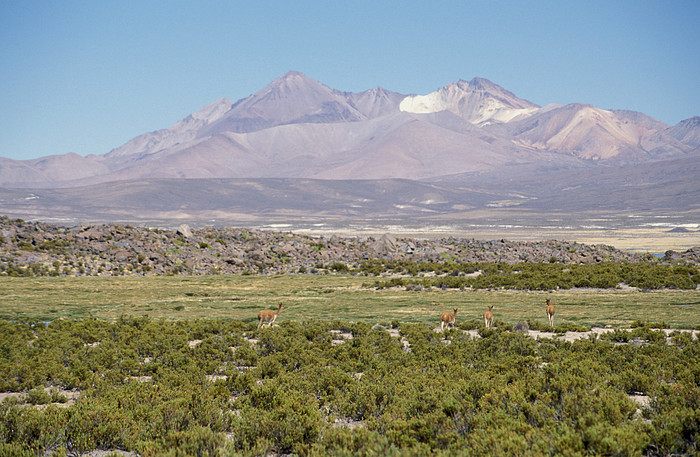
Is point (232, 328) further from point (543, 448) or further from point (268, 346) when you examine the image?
point (543, 448)

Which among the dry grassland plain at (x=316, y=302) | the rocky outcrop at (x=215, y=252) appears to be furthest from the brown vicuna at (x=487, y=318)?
the rocky outcrop at (x=215, y=252)

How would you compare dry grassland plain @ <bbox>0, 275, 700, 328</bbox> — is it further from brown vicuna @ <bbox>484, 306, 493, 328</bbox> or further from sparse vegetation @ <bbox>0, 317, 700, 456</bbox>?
sparse vegetation @ <bbox>0, 317, 700, 456</bbox>

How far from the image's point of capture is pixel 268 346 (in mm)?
15203

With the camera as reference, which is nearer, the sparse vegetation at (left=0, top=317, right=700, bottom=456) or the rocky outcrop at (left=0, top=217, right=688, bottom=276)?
the sparse vegetation at (left=0, top=317, right=700, bottom=456)

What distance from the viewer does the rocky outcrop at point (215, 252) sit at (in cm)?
4122

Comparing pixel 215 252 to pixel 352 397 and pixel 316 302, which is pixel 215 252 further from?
pixel 352 397

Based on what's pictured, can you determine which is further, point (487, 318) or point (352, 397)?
point (487, 318)

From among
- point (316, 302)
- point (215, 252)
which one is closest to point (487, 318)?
point (316, 302)

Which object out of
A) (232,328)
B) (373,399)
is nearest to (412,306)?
(232,328)

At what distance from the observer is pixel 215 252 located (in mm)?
48344

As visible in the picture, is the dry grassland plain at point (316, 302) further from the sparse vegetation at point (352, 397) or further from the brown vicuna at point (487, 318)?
the sparse vegetation at point (352, 397)

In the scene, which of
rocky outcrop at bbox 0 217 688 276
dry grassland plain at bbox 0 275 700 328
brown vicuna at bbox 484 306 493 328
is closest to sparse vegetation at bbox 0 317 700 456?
brown vicuna at bbox 484 306 493 328

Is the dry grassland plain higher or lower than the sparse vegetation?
lower

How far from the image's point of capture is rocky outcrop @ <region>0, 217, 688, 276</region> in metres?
41.2
